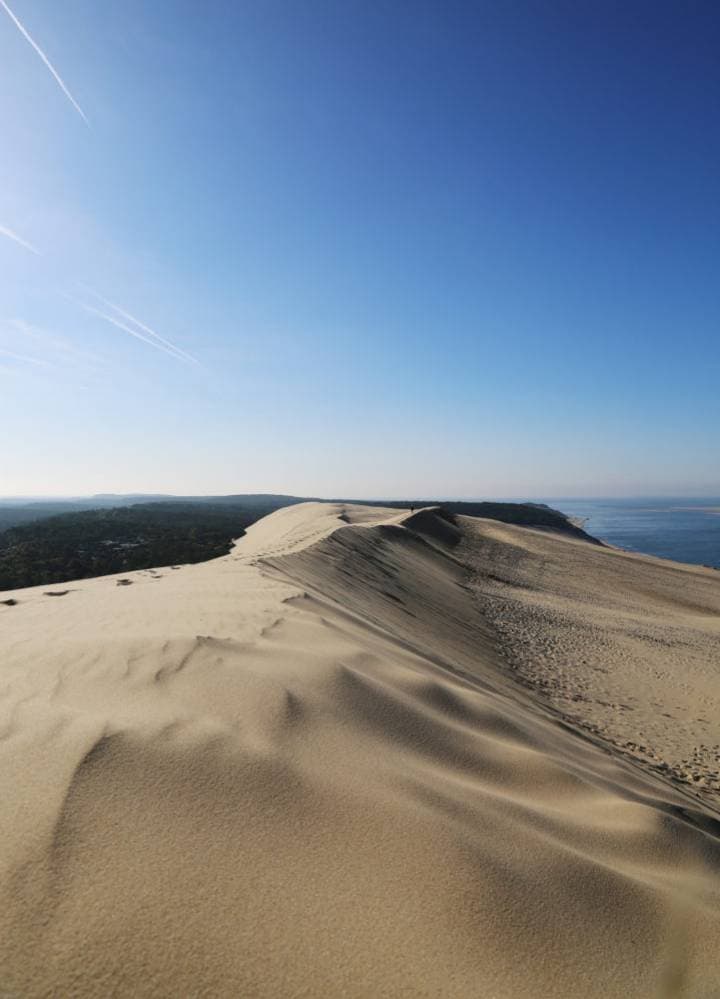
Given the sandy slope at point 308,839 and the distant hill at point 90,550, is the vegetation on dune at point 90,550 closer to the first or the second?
the distant hill at point 90,550

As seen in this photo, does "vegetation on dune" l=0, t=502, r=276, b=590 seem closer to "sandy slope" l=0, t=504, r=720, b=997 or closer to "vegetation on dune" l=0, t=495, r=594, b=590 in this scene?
"vegetation on dune" l=0, t=495, r=594, b=590

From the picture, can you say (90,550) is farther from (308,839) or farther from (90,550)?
(308,839)

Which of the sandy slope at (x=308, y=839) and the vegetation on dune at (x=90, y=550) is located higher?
the sandy slope at (x=308, y=839)

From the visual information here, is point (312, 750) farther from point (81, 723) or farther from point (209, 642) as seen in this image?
point (209, 642)

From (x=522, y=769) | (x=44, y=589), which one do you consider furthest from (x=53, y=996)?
(x=44, y=589)

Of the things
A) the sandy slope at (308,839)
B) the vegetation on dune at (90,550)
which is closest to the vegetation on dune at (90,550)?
the vegetation on dune at (90,550)

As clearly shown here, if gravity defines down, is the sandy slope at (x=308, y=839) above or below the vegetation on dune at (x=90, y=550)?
above

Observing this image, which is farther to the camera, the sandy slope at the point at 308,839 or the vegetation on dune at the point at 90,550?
the vegetation on dune at the point at 90,550

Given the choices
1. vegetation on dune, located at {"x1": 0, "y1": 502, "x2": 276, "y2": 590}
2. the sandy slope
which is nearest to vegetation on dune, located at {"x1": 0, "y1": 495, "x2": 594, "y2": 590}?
vegetation on dune, located at {"x1": 0, "y1": 502, "x2": 276, "y2": 590}
